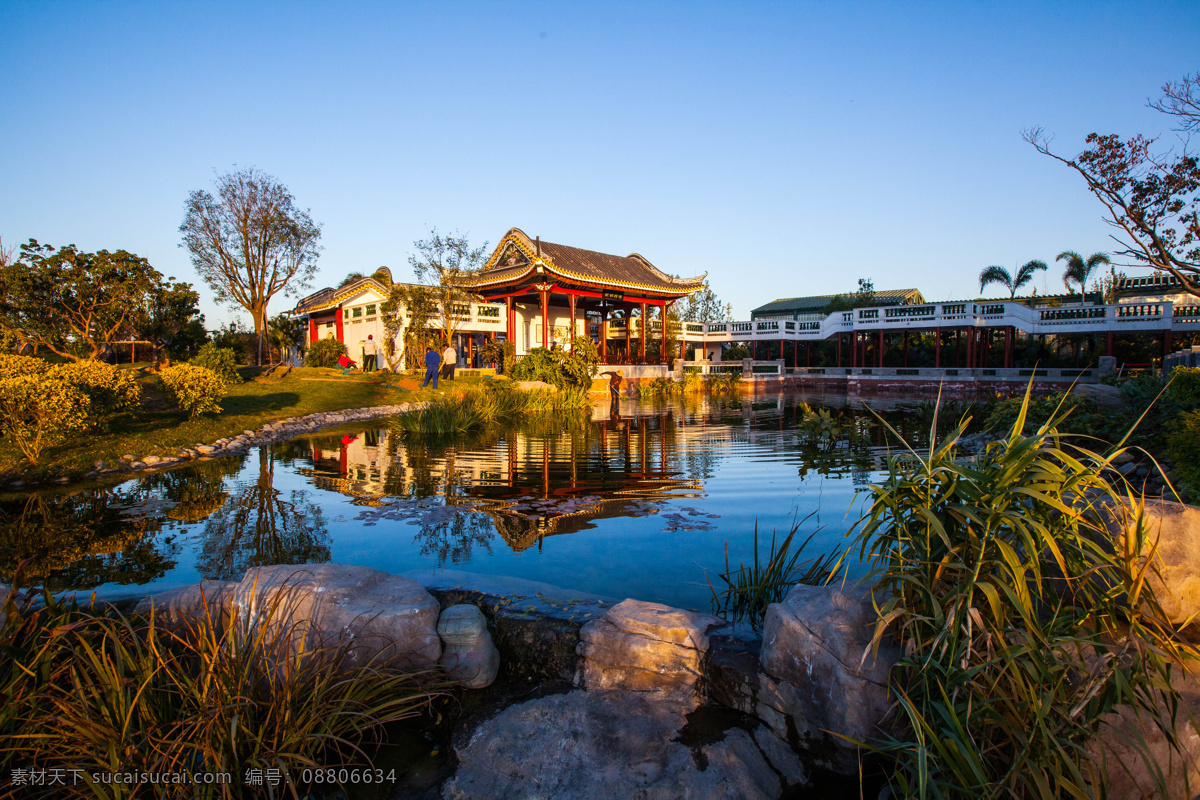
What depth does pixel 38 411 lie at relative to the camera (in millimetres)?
7488

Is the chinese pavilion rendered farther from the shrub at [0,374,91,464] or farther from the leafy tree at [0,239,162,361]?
the shrub at [0,374,91,464]

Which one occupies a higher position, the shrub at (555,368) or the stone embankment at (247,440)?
the shrub at (555,368)

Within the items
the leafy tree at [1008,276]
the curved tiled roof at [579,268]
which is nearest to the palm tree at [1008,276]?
the leafy tree at [1008,276]

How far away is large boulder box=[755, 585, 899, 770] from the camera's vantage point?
2.38 metres

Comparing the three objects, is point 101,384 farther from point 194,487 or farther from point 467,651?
point 467,651

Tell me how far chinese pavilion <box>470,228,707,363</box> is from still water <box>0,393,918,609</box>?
13.6 m

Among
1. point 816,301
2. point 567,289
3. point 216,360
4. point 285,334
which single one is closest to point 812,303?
point 816,301

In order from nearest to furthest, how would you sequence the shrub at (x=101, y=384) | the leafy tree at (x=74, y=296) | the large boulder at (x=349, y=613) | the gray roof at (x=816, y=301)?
the large boulder at (x=349, y=613), the shrub at (x=101, y=384), the leafy tree at (x=74, y=296), the gray roof at (x=816, y=301)

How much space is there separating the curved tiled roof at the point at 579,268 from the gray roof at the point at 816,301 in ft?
71.8

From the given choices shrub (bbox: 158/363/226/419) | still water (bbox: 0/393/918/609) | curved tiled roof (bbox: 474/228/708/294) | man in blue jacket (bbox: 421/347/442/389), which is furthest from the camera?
curved tiled roof (bbox: 474/228/708/294)

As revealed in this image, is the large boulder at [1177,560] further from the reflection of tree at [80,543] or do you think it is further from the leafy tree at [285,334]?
the leafy tree at [285,334]

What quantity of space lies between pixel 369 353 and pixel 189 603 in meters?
25.4

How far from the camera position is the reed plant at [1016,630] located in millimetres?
1917

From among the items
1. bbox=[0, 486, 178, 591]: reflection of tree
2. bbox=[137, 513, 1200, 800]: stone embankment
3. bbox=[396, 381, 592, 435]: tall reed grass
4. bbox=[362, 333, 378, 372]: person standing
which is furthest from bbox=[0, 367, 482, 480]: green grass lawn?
bbox=[137, 513, 1200, 800]: stone embankment
